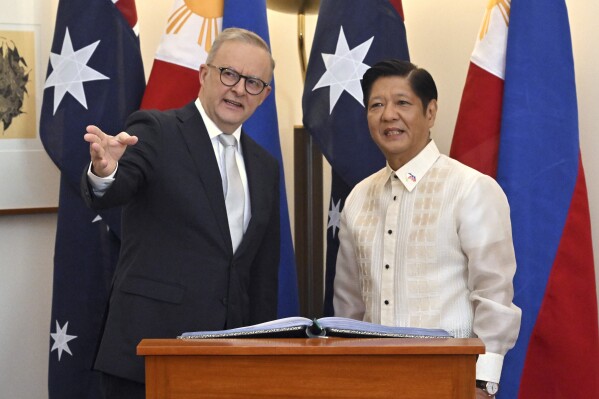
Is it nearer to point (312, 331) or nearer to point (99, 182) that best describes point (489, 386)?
point (312, 331)

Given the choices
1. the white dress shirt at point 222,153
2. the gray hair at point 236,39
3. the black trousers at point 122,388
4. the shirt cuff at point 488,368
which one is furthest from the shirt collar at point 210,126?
the shirt cuff at point 488,368

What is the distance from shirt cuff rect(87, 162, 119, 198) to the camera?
1889 mm

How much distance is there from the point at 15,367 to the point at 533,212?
7.02 ft

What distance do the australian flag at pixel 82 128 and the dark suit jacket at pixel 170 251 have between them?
34.2 inches

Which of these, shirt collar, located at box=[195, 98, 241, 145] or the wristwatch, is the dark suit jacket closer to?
shirt collar, located at box=[195, 98, 241, 145]

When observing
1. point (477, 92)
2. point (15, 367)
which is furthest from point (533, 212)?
point (15, 367)

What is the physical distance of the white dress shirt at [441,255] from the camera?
6.96 feet

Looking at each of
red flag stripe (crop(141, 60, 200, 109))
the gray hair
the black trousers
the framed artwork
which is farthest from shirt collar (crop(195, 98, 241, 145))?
the framed artwork

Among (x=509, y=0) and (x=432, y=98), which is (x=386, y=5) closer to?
(x=509, y=0)

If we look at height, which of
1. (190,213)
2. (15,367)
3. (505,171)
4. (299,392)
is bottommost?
(15,367)

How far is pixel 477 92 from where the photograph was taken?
2779 millimetres

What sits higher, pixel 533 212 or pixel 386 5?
pixel 386 5

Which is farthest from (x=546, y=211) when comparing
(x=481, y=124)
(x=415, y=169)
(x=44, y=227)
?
(x=44, y=227)

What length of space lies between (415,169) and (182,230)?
0.63 metres
